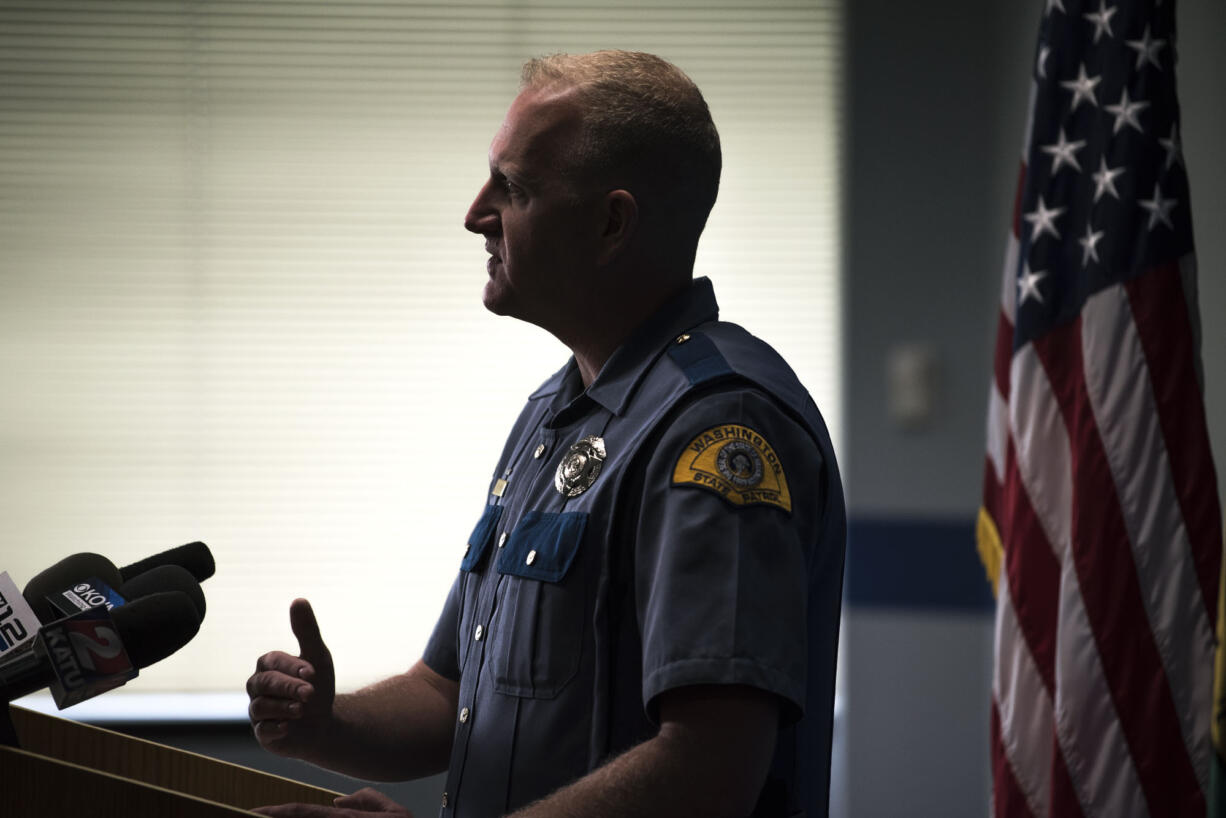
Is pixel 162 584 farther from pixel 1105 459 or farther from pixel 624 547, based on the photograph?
pixel 1105 459

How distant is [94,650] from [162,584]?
18 centimetres

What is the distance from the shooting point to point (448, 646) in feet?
4.76

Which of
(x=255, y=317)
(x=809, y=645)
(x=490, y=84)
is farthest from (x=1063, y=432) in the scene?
(x=255, y=317)

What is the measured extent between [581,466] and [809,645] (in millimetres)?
288

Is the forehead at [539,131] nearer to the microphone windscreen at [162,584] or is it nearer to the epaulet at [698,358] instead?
the epaulet at [698,358]

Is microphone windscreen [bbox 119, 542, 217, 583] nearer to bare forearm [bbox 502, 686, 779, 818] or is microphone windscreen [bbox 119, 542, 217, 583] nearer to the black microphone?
the black microphone

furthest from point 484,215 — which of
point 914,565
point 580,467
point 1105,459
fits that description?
point 914,565

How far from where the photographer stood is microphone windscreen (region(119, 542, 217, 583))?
3.81 feet

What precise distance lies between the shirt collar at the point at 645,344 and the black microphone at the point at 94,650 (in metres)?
0.48

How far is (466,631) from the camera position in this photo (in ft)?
4.27

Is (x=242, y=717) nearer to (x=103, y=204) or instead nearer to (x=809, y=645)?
(x=103, y=204)

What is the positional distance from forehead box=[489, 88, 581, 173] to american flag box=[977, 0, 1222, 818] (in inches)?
48.1

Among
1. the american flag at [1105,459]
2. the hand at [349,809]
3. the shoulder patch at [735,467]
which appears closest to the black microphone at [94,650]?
the hand at [349,809]

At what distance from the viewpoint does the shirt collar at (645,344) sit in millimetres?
1219
